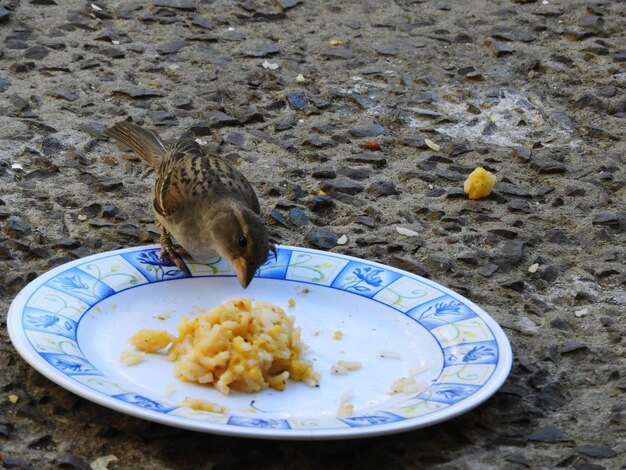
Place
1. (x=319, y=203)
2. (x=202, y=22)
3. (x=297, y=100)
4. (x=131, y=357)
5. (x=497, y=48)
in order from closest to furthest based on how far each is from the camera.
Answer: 1. (x=131, y=357)
2. (x=319, y=203)
3. (x=297, y=100)
4. (x=497, y=48)
5. (x=202, y=22)

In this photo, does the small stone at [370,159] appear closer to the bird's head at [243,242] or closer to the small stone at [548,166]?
the small stone at [548,166]

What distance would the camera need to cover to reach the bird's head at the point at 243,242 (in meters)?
4.68

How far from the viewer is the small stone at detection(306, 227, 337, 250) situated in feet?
18.6

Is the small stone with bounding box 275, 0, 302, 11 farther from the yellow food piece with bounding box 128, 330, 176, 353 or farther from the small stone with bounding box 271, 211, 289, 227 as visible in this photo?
the yellow food piece with bounding box 128, 330, 176, 353

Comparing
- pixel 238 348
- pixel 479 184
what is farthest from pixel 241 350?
pixel 479 184

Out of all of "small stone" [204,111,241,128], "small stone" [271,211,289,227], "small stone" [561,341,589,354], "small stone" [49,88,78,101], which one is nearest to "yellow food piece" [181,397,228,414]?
"small stone" [561,341,589,354]

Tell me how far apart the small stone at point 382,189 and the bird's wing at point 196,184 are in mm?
993

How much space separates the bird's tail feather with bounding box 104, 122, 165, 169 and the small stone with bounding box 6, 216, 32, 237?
803 mm

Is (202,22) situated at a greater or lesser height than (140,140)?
lesser

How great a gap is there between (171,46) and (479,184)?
271cm

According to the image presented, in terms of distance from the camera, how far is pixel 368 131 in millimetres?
6883

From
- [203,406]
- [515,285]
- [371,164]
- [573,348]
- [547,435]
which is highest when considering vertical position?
[203,406]

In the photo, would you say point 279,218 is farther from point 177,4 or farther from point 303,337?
point 177,4

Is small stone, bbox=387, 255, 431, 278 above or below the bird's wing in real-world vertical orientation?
below
